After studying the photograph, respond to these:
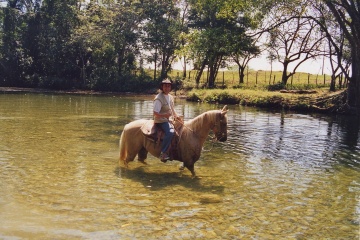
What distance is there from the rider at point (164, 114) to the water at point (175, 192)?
0.86m

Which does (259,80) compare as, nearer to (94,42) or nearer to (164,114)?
(94,42)

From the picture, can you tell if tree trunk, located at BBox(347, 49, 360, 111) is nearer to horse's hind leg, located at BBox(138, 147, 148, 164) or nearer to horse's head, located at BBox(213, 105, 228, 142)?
horse's head, located at BBox(213, 105, 228, 142)

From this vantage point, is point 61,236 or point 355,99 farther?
point 355,99

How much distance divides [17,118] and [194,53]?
1421cm

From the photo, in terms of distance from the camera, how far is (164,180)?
9281 mm

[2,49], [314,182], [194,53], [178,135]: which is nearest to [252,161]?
[314,182]

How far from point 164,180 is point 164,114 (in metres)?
1.76

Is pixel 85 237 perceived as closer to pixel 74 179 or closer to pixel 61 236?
pixel 61 236

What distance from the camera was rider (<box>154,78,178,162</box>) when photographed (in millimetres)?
9391

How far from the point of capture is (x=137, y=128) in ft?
33.2

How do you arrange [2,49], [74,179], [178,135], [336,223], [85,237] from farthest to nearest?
[2,49] < [178,135] < [74,179] < [336,223] < [85,237]

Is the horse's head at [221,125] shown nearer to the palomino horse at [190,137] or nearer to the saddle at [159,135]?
the palomino horse at [190,137]

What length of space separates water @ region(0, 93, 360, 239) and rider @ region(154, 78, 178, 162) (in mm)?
855

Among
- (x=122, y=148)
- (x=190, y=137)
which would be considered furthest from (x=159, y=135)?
(x=122, y=148)
